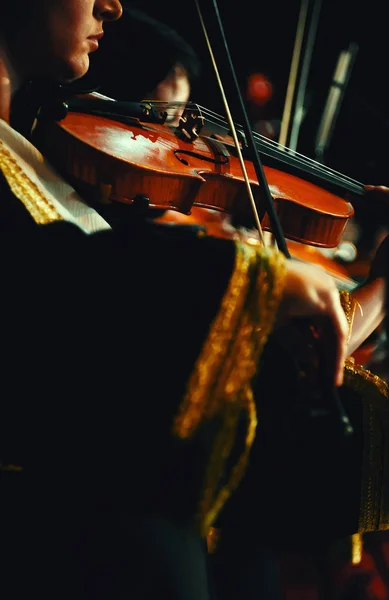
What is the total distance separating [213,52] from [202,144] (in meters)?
0.30

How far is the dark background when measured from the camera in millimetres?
2490

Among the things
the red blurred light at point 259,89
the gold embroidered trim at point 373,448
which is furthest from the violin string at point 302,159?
the red blurred light at point 259,89

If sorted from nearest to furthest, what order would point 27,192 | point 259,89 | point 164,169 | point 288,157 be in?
point 27,192 → point 164,169 → point 288,157 → point 259,89

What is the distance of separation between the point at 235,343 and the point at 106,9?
62 cm

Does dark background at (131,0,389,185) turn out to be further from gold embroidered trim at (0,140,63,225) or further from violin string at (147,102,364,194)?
gold embroidered trim at (0,140,63,225)

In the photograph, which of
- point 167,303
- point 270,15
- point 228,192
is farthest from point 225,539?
point 270,15

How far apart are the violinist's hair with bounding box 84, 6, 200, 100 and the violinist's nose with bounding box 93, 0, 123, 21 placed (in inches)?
30.5

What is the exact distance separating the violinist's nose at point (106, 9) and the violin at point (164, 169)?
0.18 meters

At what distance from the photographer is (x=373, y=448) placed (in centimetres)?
84

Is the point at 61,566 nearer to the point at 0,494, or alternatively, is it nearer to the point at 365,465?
the point at 0,494

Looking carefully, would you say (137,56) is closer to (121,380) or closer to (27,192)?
(27,192)

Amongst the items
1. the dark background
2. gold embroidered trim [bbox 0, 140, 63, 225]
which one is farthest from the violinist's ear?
the dark background

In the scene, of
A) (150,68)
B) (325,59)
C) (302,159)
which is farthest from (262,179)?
(325,59)

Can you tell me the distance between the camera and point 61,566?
2.09 ft
